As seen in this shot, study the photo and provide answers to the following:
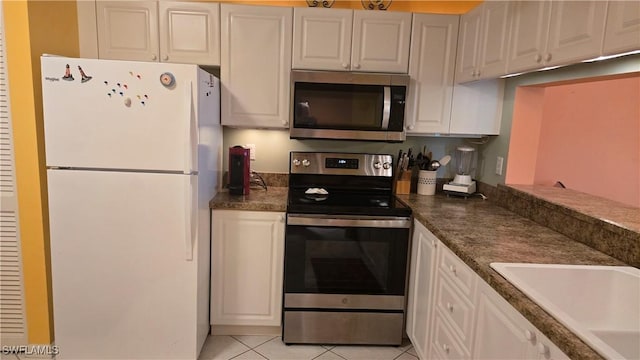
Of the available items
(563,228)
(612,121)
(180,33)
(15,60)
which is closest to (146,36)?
(180,33)

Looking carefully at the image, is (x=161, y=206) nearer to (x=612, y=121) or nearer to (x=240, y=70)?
(x=240, y=70)

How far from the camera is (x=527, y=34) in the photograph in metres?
1.84

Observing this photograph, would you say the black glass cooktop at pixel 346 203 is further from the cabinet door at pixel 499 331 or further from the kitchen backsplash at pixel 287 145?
the cabinet door at pixel 499 331

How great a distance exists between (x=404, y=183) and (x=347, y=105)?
0.72 metres

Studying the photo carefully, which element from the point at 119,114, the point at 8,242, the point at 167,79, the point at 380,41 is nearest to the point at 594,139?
the point at 380,41

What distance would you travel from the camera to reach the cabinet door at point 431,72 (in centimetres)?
253

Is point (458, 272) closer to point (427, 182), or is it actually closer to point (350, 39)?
point (427, 182)

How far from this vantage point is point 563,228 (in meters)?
1.86

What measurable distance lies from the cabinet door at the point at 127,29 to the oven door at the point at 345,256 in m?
1.41

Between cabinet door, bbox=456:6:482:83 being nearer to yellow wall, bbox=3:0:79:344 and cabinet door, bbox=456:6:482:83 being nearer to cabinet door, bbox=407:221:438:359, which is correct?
cabinet door, bbox=407:221:438:359

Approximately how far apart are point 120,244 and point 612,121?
12.9 ft

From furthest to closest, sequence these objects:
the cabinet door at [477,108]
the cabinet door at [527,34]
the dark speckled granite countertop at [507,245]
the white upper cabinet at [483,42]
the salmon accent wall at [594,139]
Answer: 1. the salmon accent wall at [594,139]
2. the cabinet door at [477,108]
3. the white upper cabinet at [483,42]
4. the cabinet door at [527,34]
5. the dark speckled granite countertop at [507,245]

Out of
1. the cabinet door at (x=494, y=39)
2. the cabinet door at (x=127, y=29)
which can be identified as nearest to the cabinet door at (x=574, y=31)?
the cabinet door at (x=494, y=39)

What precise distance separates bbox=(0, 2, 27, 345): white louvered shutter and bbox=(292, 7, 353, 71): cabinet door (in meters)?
1.59
